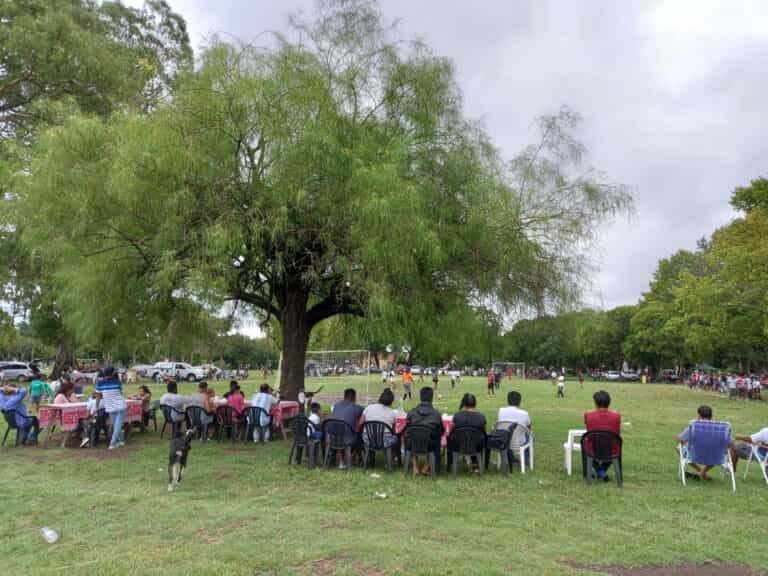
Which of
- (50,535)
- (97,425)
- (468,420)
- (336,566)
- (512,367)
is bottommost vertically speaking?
(50,535)

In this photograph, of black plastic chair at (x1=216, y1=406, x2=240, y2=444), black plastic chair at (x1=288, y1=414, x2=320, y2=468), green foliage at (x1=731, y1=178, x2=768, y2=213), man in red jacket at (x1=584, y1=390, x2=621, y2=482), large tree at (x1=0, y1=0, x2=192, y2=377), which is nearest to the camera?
man in red jacket at (x1=584, y1=390, x2=621, y2=482)

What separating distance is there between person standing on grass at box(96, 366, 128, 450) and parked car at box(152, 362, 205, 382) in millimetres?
36966

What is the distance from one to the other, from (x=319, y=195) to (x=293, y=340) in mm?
4374

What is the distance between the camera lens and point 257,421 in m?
11.4

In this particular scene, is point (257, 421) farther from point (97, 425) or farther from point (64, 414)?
point (64, 414)

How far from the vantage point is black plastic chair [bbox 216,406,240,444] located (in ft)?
38.4

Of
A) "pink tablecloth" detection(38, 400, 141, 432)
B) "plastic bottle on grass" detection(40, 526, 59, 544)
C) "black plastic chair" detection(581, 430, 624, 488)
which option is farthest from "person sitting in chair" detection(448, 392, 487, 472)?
"pink tablecloth" detection(38, 400, 141, 432)

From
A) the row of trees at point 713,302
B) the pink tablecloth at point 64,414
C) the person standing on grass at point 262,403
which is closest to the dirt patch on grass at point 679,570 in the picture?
the row of trees at point 713,302

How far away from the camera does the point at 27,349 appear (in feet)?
295

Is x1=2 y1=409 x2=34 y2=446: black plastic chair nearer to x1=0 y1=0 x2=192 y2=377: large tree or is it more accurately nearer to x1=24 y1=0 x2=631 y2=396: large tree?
x1=24 y1=0 x2=631 y2=396: large tree

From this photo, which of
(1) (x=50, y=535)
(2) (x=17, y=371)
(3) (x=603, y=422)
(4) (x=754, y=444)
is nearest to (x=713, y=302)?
(4) (x=754, y=444)

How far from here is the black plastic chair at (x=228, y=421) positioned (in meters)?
11.7

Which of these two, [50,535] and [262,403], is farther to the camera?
[262,403]

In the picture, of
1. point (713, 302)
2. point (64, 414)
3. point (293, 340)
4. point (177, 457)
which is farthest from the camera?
point (713, 302)
